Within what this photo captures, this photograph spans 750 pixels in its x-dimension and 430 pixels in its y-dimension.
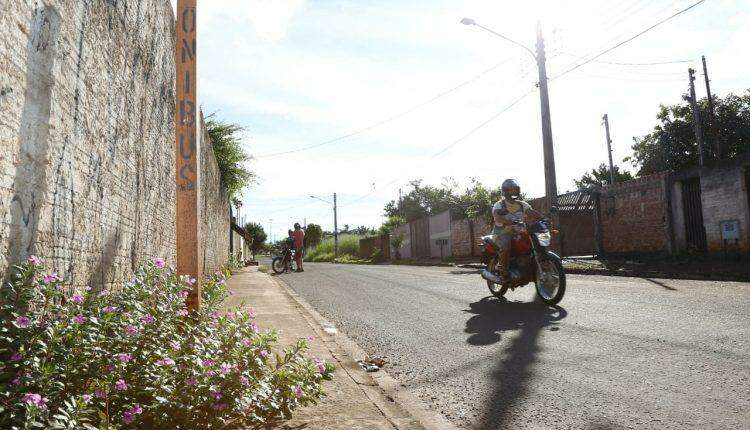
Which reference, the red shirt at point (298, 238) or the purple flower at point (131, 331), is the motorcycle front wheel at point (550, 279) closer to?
the purple flower at point (131, 331)

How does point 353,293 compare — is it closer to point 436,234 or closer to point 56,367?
point 56,367

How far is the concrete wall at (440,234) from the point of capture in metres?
29.5

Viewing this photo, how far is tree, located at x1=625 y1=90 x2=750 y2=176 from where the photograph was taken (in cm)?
3047

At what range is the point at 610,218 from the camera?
55.7 ft

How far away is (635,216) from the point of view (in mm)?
15773

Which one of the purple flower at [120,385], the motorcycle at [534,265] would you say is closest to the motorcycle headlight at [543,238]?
the motorcycle at [534,265]

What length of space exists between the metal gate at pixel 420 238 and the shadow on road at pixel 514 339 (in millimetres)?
26193

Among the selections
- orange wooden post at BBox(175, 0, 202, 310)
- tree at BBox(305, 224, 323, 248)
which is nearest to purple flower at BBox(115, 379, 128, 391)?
orange wooden post at BBox(175, 0, 202, 310)

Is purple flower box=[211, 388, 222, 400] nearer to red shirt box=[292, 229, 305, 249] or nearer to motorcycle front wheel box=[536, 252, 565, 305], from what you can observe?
motorcycle front wheel box=[536, 252, 565, 305]

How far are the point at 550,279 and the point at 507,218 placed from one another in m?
0.99

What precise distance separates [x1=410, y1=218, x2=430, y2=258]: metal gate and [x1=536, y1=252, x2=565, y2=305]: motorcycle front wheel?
2669 cm

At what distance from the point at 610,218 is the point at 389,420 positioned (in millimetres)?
16491

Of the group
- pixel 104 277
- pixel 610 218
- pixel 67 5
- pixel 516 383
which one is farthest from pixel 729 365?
pixel 610 218

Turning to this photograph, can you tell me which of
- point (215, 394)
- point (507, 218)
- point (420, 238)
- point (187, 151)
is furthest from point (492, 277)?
point (420, 238)
